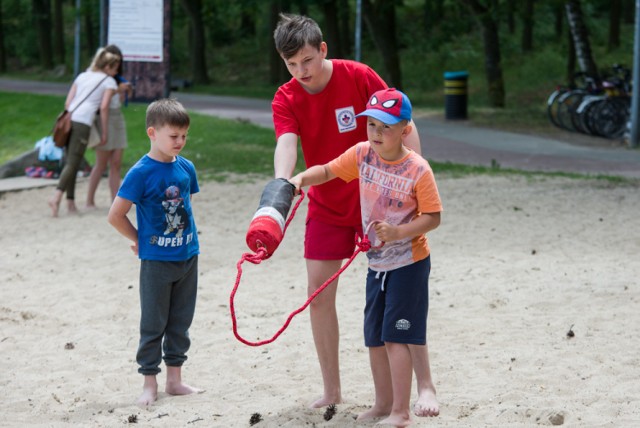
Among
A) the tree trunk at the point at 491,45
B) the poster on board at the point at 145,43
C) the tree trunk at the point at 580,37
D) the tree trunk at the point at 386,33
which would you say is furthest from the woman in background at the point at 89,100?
the tree trunk at the point at 386,33

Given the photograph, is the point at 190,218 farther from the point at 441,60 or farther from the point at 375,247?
the point at 441,60

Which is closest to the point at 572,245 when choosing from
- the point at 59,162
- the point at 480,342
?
the point at 480,342

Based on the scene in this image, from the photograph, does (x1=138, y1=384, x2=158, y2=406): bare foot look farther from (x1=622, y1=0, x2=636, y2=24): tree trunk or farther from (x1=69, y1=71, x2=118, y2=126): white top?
(x1=622, y1=0, x2=636, y2=24): tree trunk

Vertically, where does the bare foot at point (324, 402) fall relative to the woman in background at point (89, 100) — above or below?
below

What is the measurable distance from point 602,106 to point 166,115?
46.9 ft

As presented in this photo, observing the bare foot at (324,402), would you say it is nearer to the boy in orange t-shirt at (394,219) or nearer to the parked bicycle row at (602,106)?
the boy in orange t-shirt at (394,219)

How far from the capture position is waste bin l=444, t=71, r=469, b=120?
2192cm

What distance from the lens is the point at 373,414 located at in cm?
459

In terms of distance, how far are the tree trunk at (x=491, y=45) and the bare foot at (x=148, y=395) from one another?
756 inches

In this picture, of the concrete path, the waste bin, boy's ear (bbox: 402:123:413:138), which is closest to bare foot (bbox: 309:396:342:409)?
boy's ear (bbox: 402:123:413:138)

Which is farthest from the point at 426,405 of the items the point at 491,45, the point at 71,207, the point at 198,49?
the point at 198,49

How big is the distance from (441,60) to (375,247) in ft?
110

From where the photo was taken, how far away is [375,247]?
4.27 metres

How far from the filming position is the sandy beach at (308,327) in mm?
4930
